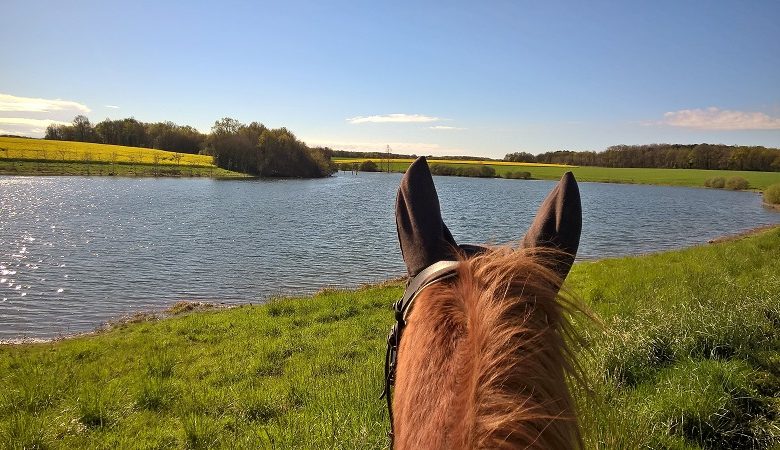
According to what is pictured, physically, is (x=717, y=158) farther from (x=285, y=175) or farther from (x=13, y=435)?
(x=13, y=435)

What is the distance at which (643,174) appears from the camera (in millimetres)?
93312

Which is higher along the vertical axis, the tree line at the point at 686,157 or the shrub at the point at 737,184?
the tree line at the point at 686,157

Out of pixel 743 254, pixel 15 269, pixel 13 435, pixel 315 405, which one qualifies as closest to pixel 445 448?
pixel 315 405

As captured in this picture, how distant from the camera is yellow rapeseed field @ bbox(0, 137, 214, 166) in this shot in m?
62.0

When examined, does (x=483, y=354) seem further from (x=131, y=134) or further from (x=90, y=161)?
(x=131, y=134)

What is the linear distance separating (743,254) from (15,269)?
23139mm

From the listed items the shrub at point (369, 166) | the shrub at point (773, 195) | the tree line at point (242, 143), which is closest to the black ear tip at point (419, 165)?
the shrub at point (773, 195)

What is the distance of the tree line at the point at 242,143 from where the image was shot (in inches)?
3162

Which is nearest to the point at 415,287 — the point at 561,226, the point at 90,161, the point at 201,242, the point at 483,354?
the point at 483,354

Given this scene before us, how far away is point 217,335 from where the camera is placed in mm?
9469

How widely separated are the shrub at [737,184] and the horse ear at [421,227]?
8879 centimetres

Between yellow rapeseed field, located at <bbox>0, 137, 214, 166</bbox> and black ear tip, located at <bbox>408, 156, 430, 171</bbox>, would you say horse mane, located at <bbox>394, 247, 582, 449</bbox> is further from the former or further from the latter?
yellow rapeseed field, located at <bbox>0, 137, 214, 166</bbox>

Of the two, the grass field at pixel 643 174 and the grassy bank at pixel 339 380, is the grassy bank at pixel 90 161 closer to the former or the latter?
the grass field at pixel 643 174

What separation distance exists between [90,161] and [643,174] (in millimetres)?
101592
